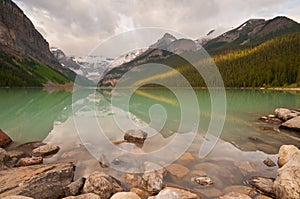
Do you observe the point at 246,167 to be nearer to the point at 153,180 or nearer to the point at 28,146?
the point at 153,180

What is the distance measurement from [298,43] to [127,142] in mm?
142808

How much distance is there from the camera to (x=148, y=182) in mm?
8188

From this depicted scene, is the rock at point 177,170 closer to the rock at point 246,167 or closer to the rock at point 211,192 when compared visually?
the rock at point 211,192

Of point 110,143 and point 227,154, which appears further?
point 110,143

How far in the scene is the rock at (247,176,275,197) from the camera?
7551mm

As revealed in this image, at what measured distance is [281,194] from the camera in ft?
22.4

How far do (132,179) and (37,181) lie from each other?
12.4 ft

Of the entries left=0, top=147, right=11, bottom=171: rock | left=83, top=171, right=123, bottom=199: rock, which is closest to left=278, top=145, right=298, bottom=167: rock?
left=83, top=171, right=123, bottom=199: rock

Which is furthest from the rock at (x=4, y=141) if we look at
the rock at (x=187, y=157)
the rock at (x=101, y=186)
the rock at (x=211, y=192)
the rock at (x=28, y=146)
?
the rock at (x=211, y=192)

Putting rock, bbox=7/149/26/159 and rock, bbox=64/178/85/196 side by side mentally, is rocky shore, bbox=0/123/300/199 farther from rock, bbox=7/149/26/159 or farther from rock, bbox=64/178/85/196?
rock, bbox=7/149/26/159

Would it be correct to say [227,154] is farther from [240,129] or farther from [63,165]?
[63,165]

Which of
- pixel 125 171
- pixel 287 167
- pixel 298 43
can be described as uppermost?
pixel 298 43

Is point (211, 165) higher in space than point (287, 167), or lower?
lower

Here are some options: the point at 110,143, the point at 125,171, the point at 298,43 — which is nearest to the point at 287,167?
the point at 125,171
